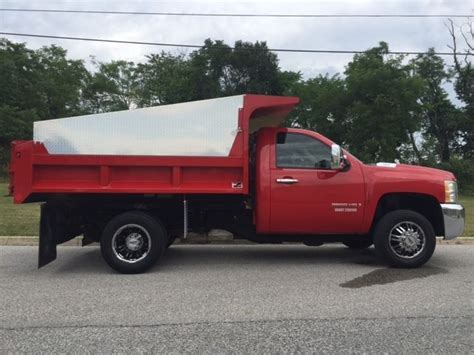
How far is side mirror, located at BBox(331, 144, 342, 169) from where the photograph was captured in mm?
7456

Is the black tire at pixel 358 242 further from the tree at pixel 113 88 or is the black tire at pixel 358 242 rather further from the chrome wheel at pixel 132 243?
the tree at pixel 113 88

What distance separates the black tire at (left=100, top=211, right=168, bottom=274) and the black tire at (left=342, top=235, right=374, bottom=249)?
119 inches

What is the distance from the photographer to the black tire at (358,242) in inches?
329

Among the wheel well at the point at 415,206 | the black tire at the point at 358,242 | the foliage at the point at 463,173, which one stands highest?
the foliage at the point at 463,173

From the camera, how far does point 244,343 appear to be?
4562mm

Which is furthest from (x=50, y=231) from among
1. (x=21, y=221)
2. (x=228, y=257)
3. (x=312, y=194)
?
(x=21, y=221)

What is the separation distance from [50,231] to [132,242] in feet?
3.74

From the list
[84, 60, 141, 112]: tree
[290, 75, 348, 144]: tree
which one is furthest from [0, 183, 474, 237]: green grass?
[84, 60, 141, 112]: tree

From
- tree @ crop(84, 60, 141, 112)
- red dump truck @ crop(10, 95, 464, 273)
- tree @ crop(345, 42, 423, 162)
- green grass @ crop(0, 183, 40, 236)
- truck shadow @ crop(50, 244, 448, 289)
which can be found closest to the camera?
red dump truck @ crop(10, 95, 464, 273)

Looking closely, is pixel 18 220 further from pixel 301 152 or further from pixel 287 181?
pixel 301 152

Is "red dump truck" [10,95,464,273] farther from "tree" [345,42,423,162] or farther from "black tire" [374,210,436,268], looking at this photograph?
"tree" [345,42,423,162]

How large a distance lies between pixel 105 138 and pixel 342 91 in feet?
117

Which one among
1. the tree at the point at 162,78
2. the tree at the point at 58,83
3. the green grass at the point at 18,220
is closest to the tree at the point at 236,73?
the tree at the point at 162,78

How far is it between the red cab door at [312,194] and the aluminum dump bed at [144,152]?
22.8 inches
